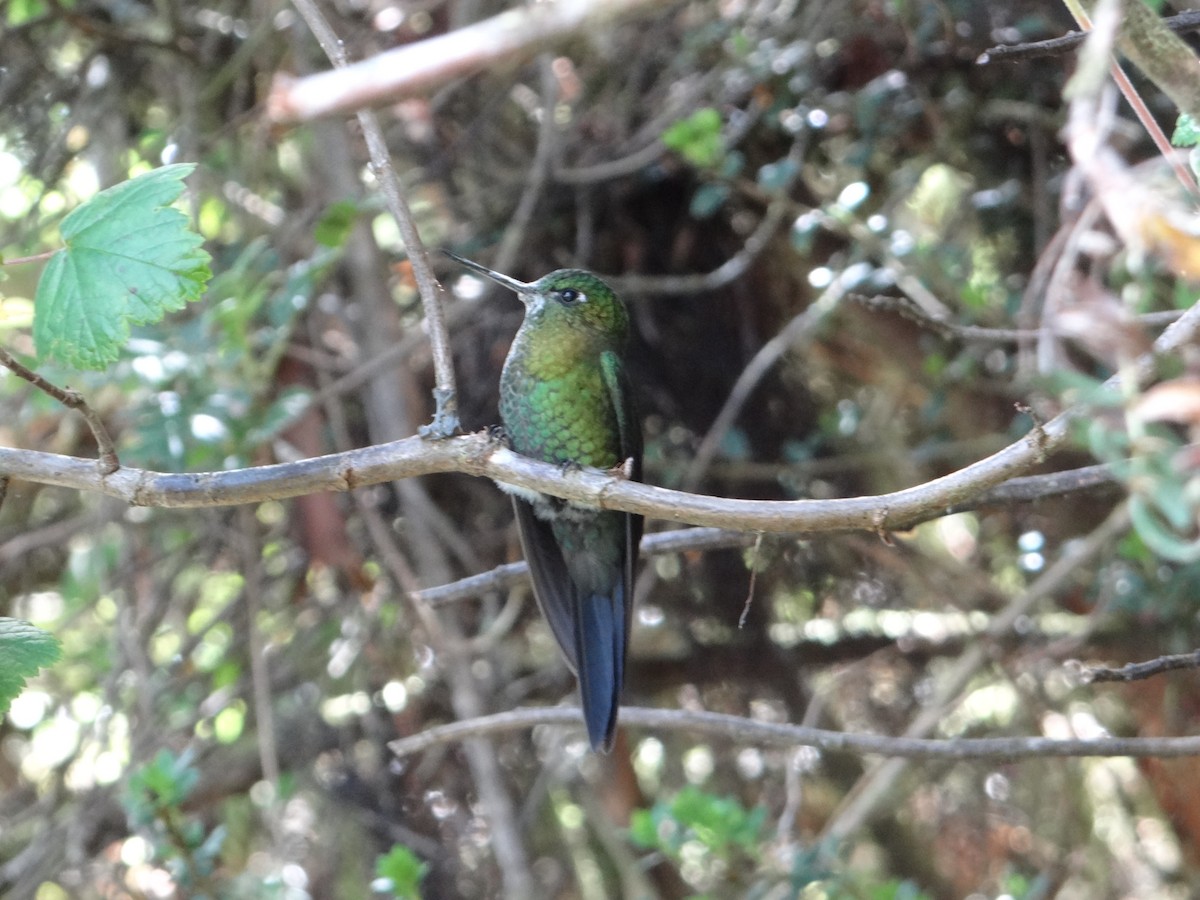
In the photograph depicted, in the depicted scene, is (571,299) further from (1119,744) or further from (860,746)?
(1119,744)

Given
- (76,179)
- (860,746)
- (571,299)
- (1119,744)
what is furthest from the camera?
(76,179)

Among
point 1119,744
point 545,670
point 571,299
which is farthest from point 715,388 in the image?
point 1119,744

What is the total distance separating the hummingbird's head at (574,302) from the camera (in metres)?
3.21

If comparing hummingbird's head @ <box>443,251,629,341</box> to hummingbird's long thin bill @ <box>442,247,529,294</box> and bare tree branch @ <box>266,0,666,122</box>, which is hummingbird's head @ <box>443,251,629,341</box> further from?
bare tree branch @ <box>266,0,666,122</box>

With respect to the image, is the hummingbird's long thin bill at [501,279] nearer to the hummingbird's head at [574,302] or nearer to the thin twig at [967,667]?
the hummingbird's head at [574,302]

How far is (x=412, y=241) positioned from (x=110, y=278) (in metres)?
0.41

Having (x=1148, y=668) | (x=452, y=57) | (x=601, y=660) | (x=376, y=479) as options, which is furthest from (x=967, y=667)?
(x=452, y=57)

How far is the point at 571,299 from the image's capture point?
3219 millimetres

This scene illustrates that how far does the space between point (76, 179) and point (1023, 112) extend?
3.05 m

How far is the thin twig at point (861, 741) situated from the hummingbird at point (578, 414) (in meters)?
0.67

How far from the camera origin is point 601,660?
2.95 meters

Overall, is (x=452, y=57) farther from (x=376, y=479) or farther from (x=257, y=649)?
(x=257, y=649)

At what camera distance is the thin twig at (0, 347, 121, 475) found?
1.54 metres

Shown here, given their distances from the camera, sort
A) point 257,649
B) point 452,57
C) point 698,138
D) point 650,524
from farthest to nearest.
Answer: point 650,524, point 257,649, point 698,138, point 452,57
